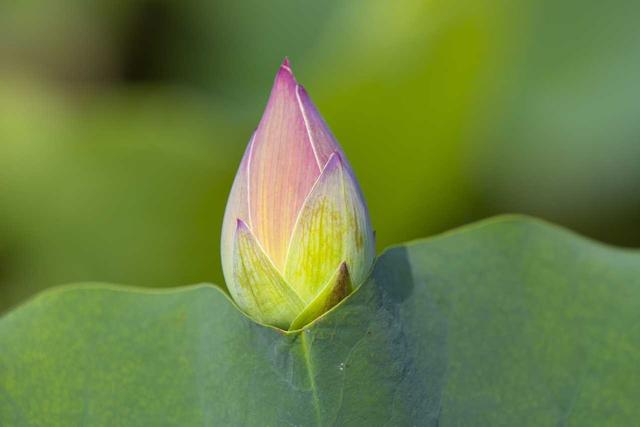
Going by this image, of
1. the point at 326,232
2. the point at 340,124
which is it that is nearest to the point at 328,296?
the point at 326,232

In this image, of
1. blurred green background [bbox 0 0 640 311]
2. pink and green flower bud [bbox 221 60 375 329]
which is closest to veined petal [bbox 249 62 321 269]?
pink and green flower bud [bbox 221 60 375 329]

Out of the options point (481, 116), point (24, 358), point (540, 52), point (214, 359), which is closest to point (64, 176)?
point (481, 116)

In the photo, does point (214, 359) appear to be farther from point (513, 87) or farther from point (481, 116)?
point (513, 87)

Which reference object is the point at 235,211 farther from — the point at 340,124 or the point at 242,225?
the point at 340,124

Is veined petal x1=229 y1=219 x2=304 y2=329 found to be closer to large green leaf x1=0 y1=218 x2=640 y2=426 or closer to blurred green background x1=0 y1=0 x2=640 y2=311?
large green leaf x1=0 y1=218 x2=640 y2=426

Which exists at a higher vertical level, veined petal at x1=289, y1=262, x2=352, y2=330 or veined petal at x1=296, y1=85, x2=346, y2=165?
veined petal at x1=296, y1=85, x2=346, y2=165
